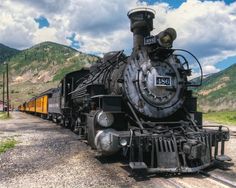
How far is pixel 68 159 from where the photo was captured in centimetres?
949

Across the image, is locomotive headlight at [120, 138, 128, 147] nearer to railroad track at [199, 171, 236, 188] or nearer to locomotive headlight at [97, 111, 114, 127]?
locomotive headlight at [97, 111, 114, 127]

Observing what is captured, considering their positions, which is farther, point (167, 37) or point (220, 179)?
point (167, 37)

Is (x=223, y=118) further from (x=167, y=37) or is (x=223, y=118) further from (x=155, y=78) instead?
(x=167, y=37)

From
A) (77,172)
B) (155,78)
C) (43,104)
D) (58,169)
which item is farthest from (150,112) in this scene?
(43,104)

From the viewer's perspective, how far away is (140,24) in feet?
33.1

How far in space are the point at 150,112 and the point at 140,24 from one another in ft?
8.95

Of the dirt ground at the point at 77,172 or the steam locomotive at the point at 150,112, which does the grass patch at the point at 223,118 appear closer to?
the dirt ground at the point at 77,172

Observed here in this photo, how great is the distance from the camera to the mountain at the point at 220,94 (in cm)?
7675

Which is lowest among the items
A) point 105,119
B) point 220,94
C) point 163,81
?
point 105,119

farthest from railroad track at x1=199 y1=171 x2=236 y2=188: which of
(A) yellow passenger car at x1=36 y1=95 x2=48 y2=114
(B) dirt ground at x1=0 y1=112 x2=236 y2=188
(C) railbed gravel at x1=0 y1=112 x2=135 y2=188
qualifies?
(A) yellow passenger car at x1=36 y1=95 x2=48 y2=114

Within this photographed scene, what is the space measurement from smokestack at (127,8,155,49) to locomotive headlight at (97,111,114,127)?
2.20 meters

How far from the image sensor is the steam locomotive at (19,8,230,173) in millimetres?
7676

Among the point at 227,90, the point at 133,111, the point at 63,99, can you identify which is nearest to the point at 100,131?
the point at 133,111

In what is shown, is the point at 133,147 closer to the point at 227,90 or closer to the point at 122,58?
the point at 122,58
